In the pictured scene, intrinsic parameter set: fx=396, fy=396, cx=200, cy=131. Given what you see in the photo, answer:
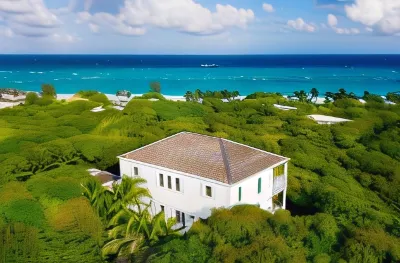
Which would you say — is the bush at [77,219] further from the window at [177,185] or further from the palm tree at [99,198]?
the window at [177,185]

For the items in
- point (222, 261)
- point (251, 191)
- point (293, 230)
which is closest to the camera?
point (222, 261)

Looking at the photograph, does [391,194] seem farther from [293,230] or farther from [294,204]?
[293,230]

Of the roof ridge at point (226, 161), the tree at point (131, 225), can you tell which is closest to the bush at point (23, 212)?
the tree at point (131, 225)

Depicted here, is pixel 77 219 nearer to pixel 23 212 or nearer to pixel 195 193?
pixel 23 212

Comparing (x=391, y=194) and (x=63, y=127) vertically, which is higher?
(x=63, y=127)

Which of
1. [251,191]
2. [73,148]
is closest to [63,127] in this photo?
[73,148]

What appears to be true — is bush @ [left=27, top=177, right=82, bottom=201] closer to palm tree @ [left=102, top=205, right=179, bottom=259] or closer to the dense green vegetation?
the dense green vegetation
